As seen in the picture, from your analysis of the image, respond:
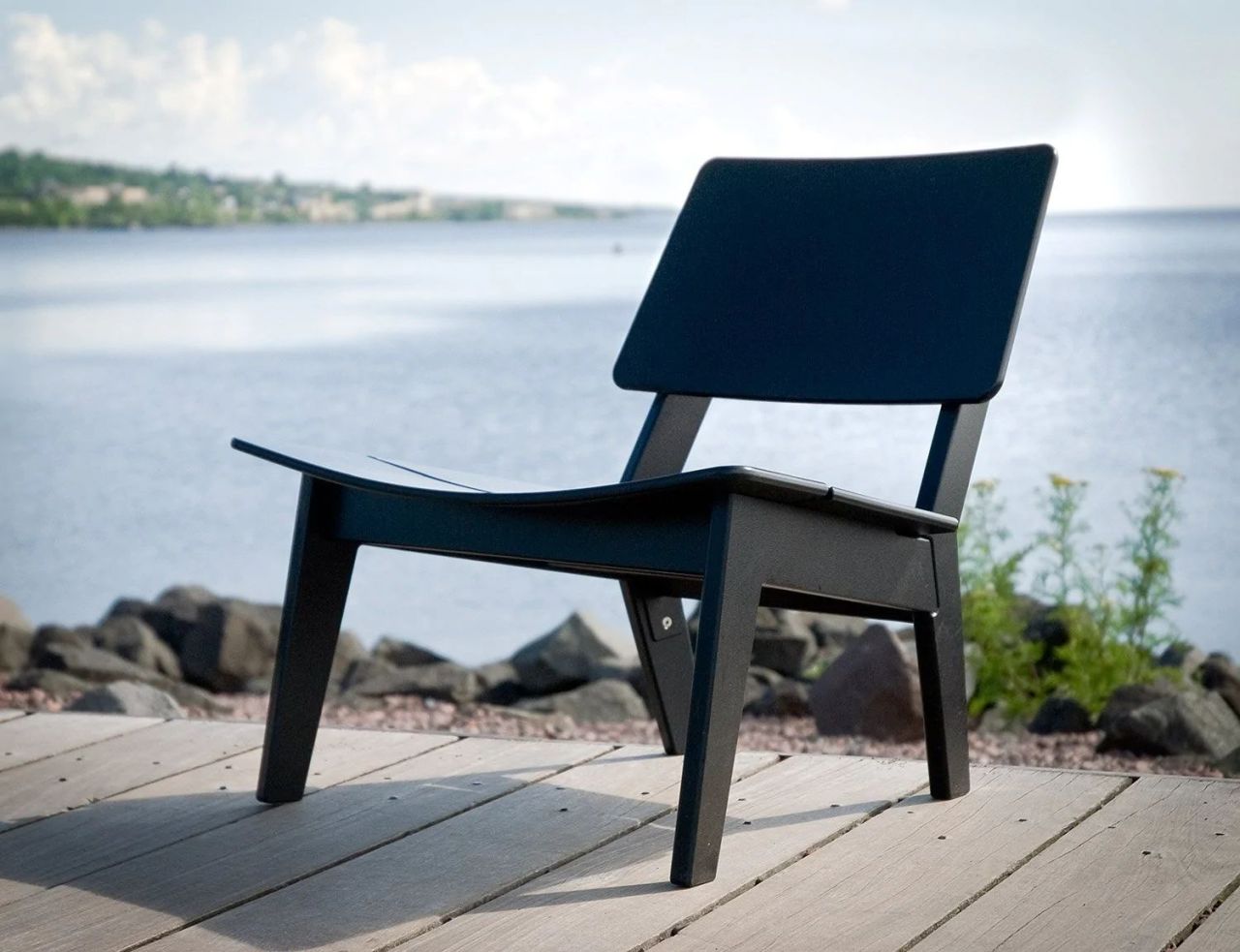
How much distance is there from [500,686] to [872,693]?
3.89 ft

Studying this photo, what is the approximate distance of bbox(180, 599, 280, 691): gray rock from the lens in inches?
167

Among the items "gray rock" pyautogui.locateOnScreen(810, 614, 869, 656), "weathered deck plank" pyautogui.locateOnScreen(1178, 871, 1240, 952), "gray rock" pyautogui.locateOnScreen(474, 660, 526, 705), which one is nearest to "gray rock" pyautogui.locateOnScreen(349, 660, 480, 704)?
"gray rock" pyautogui.locateOnScreen(474, 660, 526, 705)

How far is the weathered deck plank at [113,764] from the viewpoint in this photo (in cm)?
194

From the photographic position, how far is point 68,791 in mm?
1986

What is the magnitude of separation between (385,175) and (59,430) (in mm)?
4025

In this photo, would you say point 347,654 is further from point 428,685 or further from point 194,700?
point 194,700

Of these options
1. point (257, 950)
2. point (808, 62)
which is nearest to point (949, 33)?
point (808, 62)

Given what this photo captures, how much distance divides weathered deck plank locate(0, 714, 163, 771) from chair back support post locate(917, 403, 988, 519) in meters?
1.28

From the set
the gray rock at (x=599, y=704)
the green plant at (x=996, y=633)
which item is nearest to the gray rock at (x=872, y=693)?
the green plant at (x=996, y=633)

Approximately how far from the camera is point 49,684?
12.2 ft

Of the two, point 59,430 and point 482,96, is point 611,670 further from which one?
point 482,96

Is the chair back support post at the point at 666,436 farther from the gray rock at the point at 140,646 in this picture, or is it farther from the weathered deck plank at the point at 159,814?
the gray rock at the point at 140,646

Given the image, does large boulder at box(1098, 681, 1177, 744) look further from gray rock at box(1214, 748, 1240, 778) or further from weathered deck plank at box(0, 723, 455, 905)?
weathered deck plank at box(0, 723, 455, 905)

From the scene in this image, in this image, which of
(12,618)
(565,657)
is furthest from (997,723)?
(12,618)
